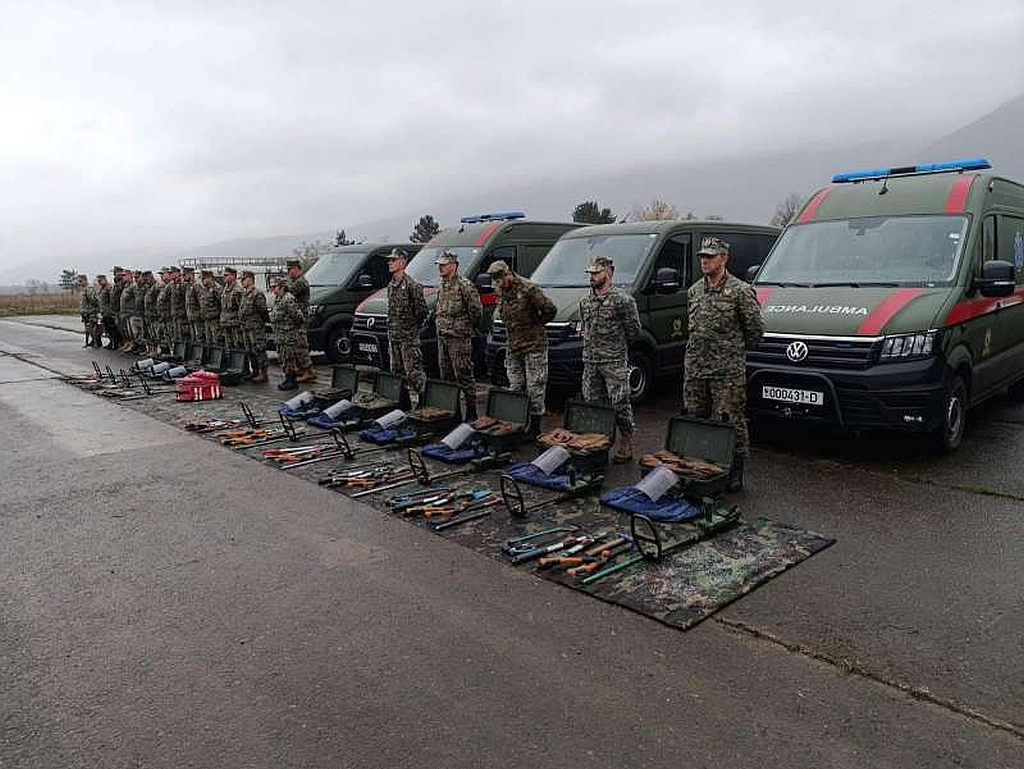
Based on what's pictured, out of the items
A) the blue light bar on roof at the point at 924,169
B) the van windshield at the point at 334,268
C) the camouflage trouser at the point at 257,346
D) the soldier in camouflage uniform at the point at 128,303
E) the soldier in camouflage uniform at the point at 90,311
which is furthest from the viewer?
the soldier in camouflage uniform at the point at 90,311

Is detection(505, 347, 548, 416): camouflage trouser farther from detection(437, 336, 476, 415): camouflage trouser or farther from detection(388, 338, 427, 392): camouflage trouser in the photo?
detection(388, 338, 427, 392): camouflage trouser

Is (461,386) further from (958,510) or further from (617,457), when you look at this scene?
(958,510)

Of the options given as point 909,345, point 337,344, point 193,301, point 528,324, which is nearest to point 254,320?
point 337,344

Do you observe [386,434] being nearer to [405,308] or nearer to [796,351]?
[405,308]

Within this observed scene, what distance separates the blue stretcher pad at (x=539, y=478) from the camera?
585 centimetres

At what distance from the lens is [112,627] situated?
409 centimetres

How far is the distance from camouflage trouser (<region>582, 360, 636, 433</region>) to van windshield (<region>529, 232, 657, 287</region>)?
2.61 meters

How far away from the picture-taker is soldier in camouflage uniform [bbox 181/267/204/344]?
48.0 ft

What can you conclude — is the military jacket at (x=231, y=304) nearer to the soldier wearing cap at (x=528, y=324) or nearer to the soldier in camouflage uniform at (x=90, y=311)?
the soldier wearing cap at (x=528, y=324)

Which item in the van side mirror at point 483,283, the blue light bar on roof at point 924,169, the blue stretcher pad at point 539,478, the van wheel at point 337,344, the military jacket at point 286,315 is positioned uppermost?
the blue light bar on roof at point 924,169

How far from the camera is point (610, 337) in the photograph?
21.9 feet

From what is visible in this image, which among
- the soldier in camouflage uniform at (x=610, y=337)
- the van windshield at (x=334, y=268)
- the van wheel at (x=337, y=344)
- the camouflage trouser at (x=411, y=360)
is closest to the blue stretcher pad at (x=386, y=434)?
the camouflage trouser at (x=411, y=360)

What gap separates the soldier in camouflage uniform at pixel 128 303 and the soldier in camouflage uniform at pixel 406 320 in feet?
35.6

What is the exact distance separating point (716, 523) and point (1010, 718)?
2115 mm
